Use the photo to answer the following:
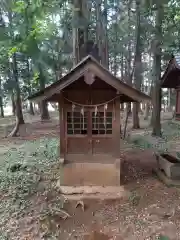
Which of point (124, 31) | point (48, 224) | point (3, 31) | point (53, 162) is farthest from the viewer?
point (124, 31)

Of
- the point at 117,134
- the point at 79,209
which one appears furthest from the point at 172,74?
the point at 79,209

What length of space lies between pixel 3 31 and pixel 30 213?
10.8 m

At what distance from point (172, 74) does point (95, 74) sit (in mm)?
12273

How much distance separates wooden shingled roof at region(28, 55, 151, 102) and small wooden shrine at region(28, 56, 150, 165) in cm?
28

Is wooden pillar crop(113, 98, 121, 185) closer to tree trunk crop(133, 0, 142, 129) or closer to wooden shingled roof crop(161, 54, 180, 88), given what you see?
tree trunk crop(133, 0, 142, 129)

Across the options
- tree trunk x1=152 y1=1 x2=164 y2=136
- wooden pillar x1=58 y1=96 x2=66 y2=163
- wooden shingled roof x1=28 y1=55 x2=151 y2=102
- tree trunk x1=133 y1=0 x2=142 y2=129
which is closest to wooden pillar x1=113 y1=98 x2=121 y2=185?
wooden shingled roof x1=28 y1=55 x2=151 y2=102

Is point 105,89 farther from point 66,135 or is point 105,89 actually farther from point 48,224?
point 48,224

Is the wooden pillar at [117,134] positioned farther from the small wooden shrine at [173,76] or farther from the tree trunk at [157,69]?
the small wooden shrine at [173,76]

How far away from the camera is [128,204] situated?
6406 millimetres

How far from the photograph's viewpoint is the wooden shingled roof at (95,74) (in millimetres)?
6430

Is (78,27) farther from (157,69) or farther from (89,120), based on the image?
(157,69)

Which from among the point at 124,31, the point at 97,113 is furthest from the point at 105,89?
the point at 124,31

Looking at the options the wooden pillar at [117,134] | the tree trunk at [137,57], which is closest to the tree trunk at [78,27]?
the wooden pillar at [117,134]

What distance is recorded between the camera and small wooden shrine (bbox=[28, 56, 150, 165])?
7.12 m
